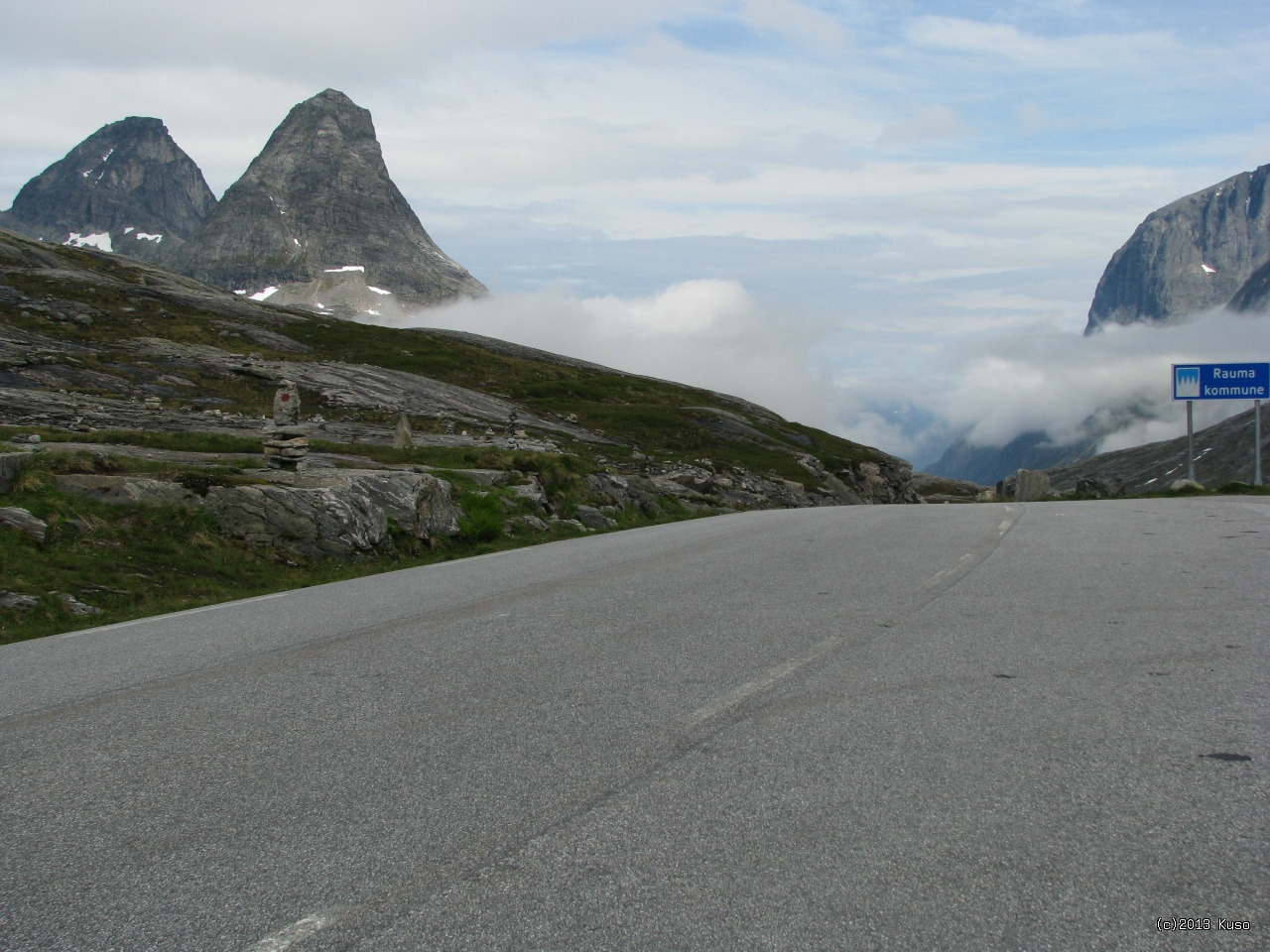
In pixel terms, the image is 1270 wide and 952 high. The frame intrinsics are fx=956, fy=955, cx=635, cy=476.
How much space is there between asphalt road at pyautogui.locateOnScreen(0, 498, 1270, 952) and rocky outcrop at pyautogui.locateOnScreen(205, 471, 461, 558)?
6.52 meters

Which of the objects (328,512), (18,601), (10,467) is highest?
(10,467)

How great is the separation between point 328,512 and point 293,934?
14121mm

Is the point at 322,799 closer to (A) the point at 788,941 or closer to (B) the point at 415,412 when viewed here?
(A) the point at 788,941

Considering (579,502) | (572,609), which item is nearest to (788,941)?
(572,609)

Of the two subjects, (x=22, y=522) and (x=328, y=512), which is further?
(x=328, y=512)

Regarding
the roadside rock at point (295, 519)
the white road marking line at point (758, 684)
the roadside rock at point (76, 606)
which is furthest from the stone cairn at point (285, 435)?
the white road marking line at point (758, 684)

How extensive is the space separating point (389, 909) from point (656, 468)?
4621cm

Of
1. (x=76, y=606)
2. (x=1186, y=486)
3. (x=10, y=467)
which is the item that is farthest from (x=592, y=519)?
(x=1186, y=486)

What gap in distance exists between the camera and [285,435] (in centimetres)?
2055

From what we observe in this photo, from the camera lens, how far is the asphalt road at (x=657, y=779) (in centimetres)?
377

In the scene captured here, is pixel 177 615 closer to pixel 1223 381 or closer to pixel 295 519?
pixel 295 519

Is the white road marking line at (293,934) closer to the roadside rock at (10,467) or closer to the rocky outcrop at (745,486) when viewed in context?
the roadside rock at (10,467)

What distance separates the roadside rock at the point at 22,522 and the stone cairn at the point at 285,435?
6.36 m

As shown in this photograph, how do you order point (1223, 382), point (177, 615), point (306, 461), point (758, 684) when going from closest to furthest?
point (758, 684) → point (177, 615) → point (306, 461) → point (1223, 382)
